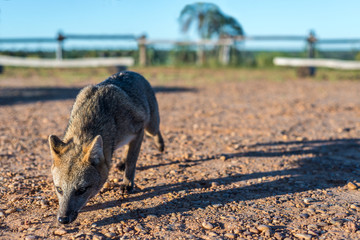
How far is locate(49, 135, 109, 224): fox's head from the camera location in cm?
322

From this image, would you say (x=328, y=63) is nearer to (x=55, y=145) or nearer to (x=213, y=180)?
(x=213, y=180)

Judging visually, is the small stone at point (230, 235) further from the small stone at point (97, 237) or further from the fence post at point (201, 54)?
the fence post at point (201, 54)

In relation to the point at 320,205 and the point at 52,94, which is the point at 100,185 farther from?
the point at 52,94

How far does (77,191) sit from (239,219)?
1564 millimetres

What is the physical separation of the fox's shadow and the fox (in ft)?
1.16

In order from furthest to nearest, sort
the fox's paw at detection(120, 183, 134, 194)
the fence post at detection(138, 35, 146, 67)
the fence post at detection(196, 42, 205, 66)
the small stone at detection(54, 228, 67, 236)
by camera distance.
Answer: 1. the fence post at detection(196, 42, 205, 66)
2. the fence post at detection(138, 35, 146, 67)
3. the fox's paw at detection(120, 183, 134, 194)
4. the small stone at detection(54, 228, 67, 236)

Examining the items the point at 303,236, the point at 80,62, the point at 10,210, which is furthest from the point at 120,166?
the point at 80,62

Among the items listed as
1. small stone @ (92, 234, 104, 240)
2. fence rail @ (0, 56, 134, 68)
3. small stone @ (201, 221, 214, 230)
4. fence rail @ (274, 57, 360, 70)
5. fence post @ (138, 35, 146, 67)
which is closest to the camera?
small stone @ (92, 234, 104, 240)

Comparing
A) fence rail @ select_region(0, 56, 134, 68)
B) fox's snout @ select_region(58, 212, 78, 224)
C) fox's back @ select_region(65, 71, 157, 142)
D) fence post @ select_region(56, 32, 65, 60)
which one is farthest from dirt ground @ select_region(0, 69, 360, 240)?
fence post @ select_region(56, 32, 65, 60)

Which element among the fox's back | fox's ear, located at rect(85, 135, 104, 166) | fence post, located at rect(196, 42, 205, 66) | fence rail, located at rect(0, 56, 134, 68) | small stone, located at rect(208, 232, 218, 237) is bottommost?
small stone, located at rect(208, 232, 218, 237)

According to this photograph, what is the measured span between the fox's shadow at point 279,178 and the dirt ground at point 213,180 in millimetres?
13

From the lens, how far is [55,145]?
339cm

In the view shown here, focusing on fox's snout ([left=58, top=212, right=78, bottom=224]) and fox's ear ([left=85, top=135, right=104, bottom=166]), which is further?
fox's ear ([left=85, top=135, right=104, bottom=166])

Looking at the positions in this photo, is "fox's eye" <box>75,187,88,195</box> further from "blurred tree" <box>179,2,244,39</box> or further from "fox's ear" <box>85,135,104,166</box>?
"blurred tree" <box>179,2,244,39</box>
